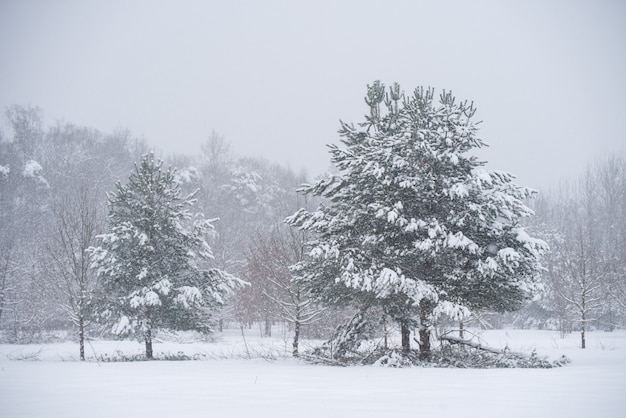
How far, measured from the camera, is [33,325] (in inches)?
1136

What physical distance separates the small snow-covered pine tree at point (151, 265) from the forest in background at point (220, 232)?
5.32ft

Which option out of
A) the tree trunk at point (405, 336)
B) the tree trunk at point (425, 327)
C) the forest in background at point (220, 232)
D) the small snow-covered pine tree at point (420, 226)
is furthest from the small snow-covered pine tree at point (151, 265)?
the tree trunk at point (425, 327)

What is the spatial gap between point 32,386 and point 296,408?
5031 millimetres

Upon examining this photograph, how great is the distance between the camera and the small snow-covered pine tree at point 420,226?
38.8ft

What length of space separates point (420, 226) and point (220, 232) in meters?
28.1

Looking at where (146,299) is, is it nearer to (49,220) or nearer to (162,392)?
(162,392)

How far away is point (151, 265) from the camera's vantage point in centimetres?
1588

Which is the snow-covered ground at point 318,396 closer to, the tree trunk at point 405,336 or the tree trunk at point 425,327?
the tree trunk at point 425,327

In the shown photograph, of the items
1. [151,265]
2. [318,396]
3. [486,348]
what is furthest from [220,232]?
[318,396]

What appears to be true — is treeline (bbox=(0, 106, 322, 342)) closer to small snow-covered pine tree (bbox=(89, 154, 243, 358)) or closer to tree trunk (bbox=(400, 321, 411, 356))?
small snow-covered pine tree (bbox=(89, 154, 243, 358))

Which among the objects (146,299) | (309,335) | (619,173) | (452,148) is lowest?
(309,335)

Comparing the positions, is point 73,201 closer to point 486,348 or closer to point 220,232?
point 220,232

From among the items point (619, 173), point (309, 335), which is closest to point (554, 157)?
point (619, 173)

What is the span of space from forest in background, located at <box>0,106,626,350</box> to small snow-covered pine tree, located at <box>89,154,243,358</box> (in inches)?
63.8
